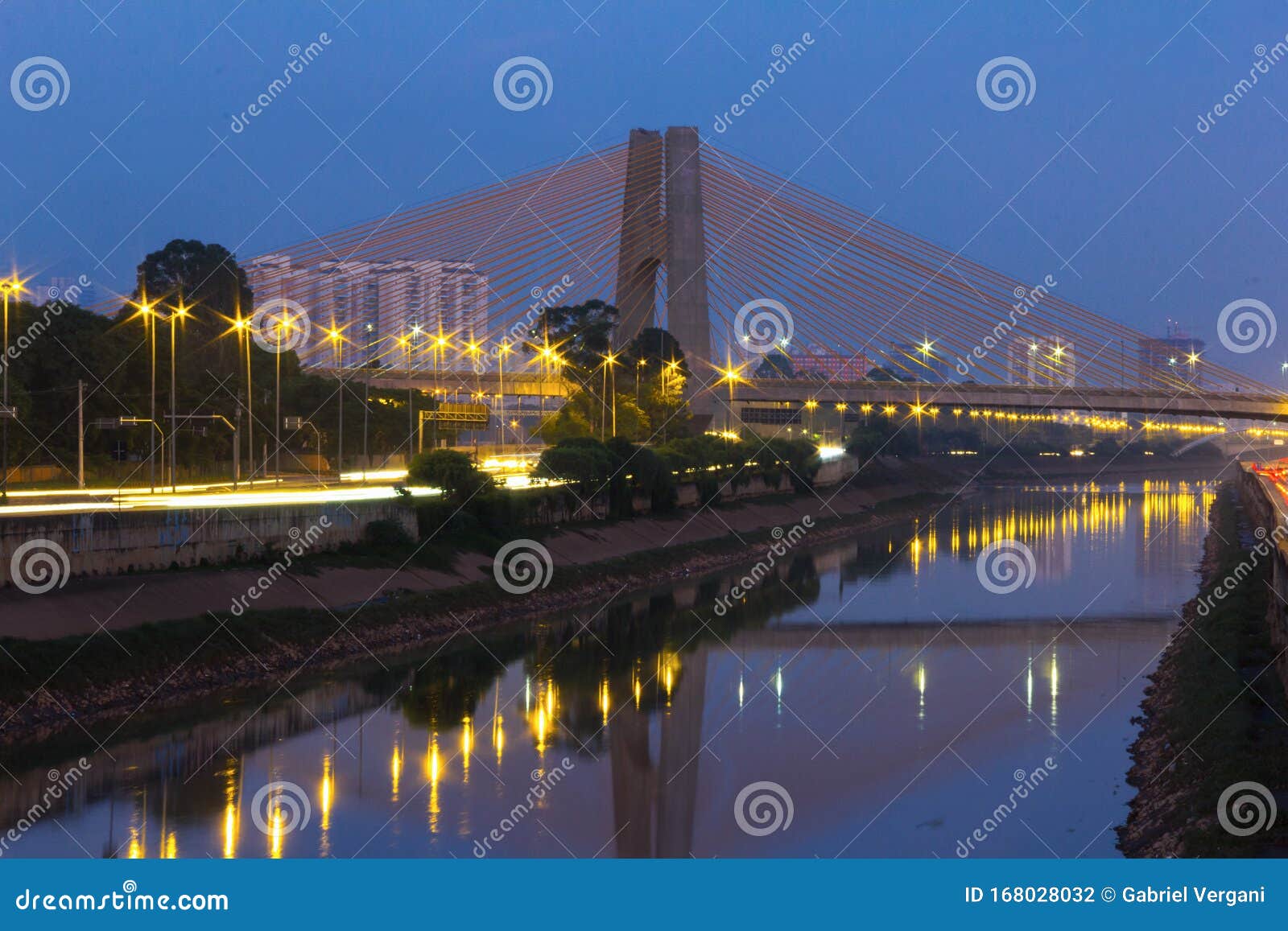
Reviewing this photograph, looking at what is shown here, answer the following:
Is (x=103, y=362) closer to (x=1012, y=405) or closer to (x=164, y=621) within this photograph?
(x=164, y=621)

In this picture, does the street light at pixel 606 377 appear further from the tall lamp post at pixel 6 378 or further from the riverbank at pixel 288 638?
the tall lamp post at pixel 6 378

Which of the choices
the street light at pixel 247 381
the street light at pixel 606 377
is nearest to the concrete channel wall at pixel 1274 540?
the street light at pixel 606 377

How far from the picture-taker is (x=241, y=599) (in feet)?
78.4

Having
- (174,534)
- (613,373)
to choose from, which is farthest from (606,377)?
(174,534)

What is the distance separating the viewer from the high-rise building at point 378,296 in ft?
151

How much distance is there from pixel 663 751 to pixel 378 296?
113 feet

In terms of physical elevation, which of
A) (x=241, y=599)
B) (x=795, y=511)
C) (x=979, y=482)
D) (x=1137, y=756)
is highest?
(x=979, y=482)

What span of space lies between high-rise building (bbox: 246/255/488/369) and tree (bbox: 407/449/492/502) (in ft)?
35.0

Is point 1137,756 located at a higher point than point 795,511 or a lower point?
lower

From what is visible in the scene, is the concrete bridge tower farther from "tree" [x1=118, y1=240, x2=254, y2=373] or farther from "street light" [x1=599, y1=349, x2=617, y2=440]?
"tree" [x1=118, y1=240, x2=254, y2=373]

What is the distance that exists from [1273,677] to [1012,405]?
1439 inches

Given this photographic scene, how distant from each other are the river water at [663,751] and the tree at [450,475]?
16.0ft

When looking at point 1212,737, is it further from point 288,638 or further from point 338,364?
point 338,364

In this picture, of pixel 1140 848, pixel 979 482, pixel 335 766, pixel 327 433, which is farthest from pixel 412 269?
pixel 979 482
